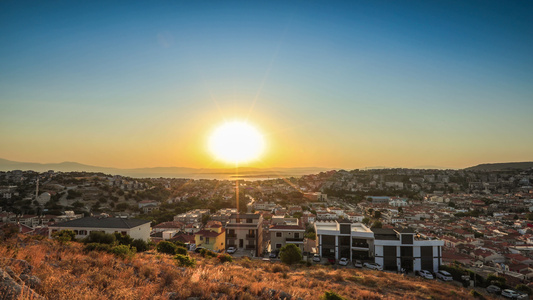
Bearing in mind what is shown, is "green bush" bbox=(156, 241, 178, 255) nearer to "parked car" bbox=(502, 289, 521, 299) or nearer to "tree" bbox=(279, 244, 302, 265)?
"tree" bbox=(279, 244, 302, 265)

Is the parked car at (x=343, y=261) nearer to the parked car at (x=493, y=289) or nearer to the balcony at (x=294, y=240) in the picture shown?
the balcony at (x=294, y=240)

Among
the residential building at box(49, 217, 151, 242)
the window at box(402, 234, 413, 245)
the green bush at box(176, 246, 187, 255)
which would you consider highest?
the green bush at box(176, 246, 187, 255)

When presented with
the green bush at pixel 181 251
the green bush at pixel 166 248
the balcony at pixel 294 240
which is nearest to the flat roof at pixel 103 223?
the green bush at pixel 166 248

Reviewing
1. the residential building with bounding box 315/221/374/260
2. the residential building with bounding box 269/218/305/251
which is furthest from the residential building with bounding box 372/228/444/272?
the residential building with bounding box 269/218/305/251

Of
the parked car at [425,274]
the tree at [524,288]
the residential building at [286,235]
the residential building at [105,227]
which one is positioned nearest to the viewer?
the tree at [524,288]

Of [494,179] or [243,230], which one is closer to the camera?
[243,230]

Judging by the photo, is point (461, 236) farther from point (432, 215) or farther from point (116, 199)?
point (116, 199)

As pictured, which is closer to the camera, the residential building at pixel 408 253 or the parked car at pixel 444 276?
the parked car at pixel 444 276

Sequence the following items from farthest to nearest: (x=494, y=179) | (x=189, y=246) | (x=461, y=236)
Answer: (x=494, y=179), (x=461, y=236), (x=189, y=246)

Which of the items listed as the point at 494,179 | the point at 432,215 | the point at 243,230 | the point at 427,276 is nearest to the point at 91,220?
the point at 243,230
